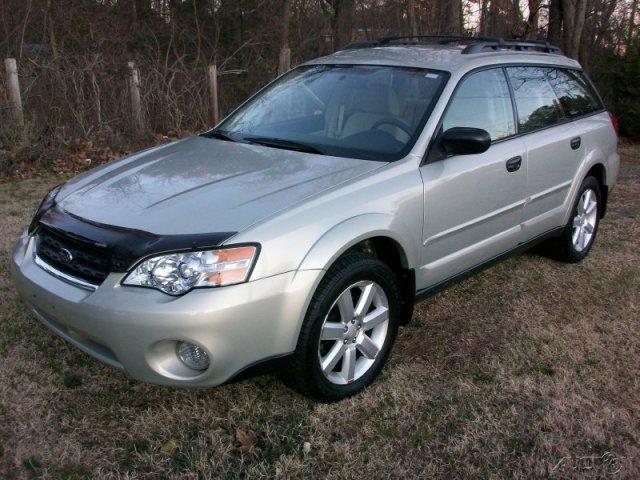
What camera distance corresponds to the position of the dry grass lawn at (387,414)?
2.66 metres

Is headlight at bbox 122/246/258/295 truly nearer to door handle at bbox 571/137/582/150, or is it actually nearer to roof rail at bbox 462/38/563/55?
roof rail at bbox 462/38/563/55

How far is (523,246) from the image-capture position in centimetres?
438

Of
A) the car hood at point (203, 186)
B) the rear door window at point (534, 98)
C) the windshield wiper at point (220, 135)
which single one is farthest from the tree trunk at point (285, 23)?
the car hood at point (203, 186)

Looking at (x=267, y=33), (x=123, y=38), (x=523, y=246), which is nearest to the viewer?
(x=523, y=246)

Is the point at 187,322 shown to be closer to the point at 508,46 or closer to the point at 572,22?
the point at 508,46

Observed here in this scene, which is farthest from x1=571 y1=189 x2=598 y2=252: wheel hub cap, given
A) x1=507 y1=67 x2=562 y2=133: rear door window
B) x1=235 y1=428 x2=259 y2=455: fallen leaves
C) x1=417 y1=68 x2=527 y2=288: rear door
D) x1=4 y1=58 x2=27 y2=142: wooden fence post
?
x1=4 y1=58 x2=27 y2=142: wooden fence post

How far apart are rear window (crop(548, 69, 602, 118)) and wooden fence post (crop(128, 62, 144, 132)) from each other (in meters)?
6.28

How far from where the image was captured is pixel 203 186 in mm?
3059

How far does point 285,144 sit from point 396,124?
626mm

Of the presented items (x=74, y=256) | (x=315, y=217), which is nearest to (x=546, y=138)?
(x=315, y=217)

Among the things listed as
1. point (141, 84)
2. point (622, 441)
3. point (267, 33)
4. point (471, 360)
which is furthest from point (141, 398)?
point (267, 33)

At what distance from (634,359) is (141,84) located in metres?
7.95

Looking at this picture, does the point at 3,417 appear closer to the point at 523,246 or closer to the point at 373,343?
the point at 373,343

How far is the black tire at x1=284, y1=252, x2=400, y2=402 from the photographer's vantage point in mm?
2775
